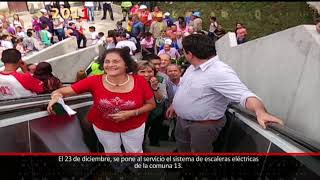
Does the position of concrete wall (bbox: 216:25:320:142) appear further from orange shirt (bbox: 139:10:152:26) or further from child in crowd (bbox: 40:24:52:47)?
orange shirt (bbox: 139:10:152:26)

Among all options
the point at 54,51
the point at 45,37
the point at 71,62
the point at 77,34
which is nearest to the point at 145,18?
the point at 77,34

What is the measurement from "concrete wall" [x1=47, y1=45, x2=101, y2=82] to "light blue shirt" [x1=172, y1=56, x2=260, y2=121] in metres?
8.06

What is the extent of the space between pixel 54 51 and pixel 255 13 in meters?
10.3

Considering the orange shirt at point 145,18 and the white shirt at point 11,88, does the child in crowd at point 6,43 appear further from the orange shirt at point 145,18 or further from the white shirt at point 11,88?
the white shirt at point 11,88

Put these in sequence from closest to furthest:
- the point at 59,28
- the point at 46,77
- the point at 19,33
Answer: the point at 46,77, the point at 19,33, the point at 59,28

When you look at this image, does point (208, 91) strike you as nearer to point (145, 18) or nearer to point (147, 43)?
point (147, 43)

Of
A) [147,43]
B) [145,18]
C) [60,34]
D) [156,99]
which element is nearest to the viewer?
[156,99]

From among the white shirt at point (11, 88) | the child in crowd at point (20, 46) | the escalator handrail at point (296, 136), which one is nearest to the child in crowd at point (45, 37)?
the child in crowd at point (20, 46)

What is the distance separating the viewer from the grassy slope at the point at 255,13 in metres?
17.2

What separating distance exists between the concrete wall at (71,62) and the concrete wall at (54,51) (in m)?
0.49

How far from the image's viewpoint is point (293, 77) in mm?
3939

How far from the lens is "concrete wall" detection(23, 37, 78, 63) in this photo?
11297 millimetres

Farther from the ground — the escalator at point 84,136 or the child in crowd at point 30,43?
the escalator at point 84,136

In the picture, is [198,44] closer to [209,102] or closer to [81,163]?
[209,102]
